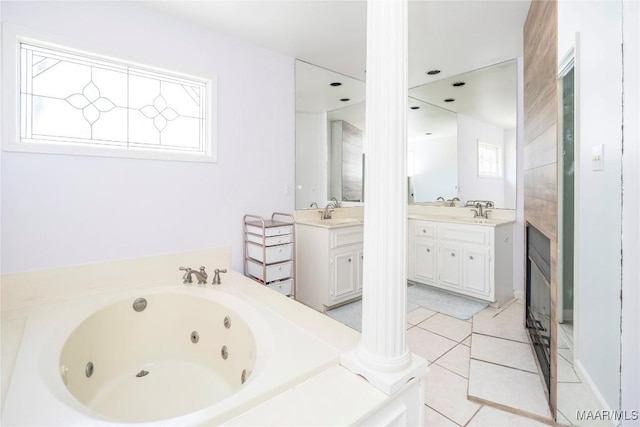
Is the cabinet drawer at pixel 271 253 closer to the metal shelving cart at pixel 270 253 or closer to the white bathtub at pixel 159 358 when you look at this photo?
the metal shelving cart at pixel 270 253

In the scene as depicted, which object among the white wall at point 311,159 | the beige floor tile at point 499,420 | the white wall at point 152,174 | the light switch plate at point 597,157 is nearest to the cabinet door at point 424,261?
the white wall at point 311,159

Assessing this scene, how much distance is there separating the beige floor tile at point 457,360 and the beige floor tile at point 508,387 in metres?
0.04

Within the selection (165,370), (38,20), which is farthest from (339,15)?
(165,370)

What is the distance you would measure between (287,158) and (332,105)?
1.04m

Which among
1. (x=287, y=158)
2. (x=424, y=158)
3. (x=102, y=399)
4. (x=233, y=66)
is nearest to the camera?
(x=102, y=399)

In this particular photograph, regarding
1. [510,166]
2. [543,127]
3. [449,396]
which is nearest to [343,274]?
[449,396]

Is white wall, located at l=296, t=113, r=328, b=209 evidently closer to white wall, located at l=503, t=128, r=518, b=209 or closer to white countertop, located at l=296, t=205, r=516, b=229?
white countertop, located at l=296, t=205, r=516, b=229

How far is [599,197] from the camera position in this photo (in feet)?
3.64

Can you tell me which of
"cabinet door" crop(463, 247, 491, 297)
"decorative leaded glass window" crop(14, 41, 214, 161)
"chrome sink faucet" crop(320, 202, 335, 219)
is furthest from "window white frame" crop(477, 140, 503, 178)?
"decorative leaded glass window" crop(14, 41, 214, 161)

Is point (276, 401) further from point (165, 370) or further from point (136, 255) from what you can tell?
point (136, 255)

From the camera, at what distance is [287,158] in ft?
10.1

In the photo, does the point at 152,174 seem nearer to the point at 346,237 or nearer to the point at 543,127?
the point at 346,237

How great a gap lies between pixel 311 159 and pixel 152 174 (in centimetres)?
161

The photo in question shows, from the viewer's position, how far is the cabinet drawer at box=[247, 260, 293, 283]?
8.51ft
